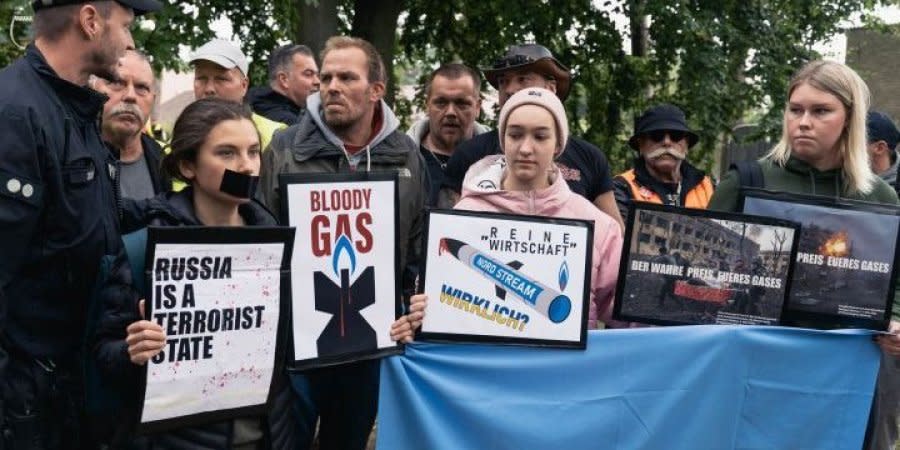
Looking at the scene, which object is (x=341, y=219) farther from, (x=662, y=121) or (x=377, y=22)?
(x=377, y=22)

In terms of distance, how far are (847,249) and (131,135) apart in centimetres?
306

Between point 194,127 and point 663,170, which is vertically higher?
point 194,127

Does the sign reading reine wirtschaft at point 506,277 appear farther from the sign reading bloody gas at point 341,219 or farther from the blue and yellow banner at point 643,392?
the sign reading bloody gas at point 341,219

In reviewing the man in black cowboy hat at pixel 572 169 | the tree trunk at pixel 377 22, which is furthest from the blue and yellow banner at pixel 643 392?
the tree trunk at pixel 377 22

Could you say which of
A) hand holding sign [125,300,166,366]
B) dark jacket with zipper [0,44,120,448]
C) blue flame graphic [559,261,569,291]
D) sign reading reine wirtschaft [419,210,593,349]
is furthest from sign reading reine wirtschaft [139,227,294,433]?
blue flame graphic [559,261,569,291]

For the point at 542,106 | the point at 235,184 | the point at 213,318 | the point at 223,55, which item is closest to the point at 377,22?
the point at 223,55

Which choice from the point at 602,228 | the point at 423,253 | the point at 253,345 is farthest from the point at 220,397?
the point at 602,228

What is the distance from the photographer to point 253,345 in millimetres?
3297

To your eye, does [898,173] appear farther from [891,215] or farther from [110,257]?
[110,257]

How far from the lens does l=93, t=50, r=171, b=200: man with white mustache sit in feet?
15.7

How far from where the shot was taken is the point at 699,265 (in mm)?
4008

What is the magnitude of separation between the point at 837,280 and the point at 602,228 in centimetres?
88

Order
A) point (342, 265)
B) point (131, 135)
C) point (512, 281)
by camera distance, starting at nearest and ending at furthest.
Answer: point (342, 265) → point (512, 281) → point (131, 135)

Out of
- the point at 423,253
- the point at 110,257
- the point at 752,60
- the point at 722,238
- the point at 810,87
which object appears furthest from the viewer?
the point at 752,60
